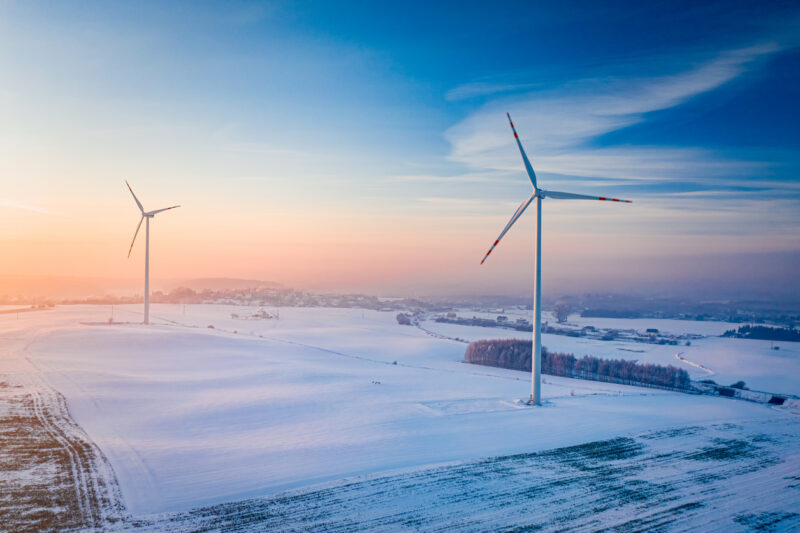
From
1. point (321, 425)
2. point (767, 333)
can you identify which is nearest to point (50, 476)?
point (321, 425)

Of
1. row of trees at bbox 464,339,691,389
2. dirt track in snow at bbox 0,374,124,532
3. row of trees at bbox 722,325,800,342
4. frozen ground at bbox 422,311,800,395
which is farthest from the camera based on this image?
row of trees at bbox 722,325,800,342

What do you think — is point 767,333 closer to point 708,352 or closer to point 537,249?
point 708,352

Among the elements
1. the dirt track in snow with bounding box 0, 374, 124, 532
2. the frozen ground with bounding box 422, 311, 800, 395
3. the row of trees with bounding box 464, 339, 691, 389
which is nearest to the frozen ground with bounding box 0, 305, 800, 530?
the dirt track in snow with bounding box 0, 374, 124, 532

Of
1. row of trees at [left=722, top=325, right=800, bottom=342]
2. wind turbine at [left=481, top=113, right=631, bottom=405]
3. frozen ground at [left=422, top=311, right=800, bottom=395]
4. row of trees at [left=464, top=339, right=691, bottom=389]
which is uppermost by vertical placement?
wind turbine at [left=481, top=113, right=631, bottom=405]

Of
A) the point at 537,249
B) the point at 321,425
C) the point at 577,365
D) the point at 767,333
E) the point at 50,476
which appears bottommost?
the point at 577,365

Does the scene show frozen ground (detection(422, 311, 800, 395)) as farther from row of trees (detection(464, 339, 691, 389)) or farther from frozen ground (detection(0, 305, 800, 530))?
frozen ground (detection(0, 305, 800, 530))

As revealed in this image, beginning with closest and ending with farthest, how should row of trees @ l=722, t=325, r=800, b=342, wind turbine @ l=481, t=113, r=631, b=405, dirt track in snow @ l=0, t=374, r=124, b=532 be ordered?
dirt track in snow @ l=0, t=374, r=124, b=532 < wind turbine @ l=481, t=113, r=631, b=405 < row of trees @ l=722, t=325, r=800, b=342
